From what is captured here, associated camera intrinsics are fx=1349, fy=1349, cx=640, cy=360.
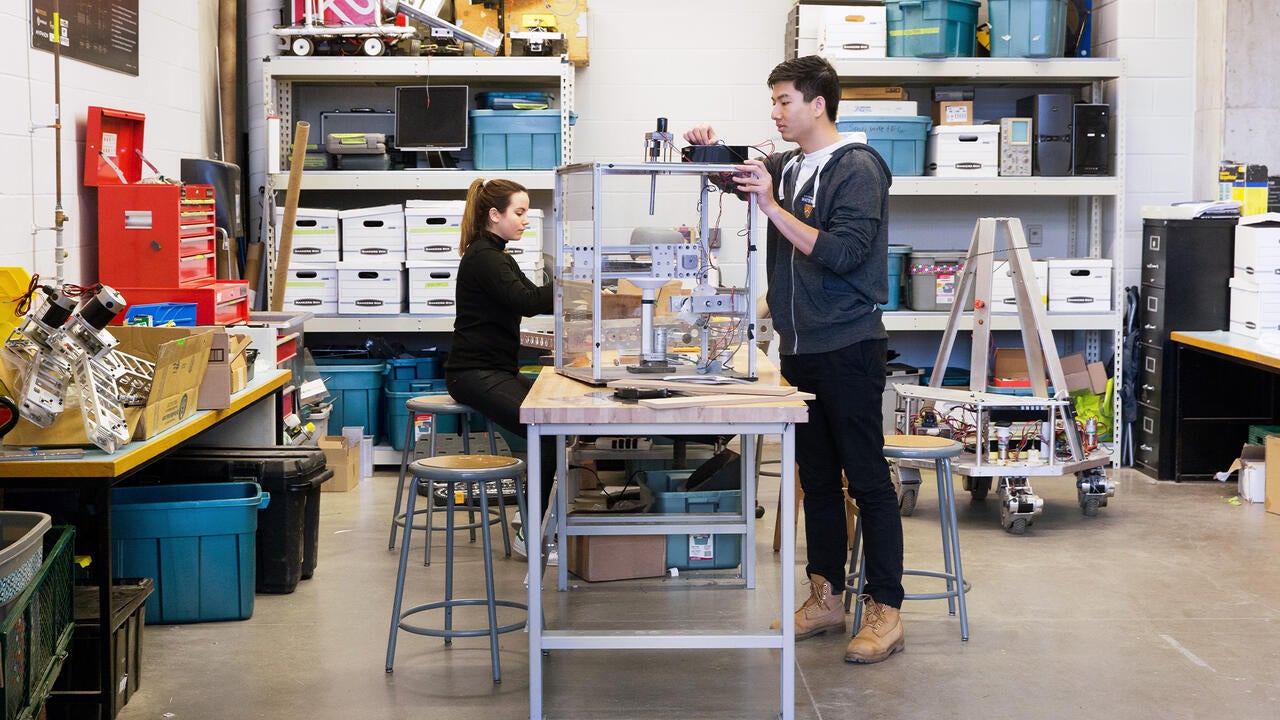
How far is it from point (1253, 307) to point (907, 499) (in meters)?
1.89

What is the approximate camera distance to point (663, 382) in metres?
3.38

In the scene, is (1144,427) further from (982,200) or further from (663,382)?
(663,382)

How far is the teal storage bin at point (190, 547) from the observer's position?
3941 millimetres

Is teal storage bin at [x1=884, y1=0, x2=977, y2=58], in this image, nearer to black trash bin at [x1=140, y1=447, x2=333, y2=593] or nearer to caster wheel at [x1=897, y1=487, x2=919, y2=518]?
caster wheel at [x1=897, y1=487, x2=919, y2=518]

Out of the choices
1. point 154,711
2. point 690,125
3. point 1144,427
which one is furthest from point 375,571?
point 1144,427

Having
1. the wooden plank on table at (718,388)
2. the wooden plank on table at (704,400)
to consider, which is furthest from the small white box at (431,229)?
the wooden plank on table at (704,400)

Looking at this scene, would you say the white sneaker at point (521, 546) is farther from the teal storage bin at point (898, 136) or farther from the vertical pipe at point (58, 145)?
the teal storage bin at point (898, 136)

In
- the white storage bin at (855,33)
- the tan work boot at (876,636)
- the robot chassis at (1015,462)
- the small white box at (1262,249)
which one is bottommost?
the tan work boot at (876,636)

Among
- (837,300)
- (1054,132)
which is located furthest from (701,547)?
(1054,132)

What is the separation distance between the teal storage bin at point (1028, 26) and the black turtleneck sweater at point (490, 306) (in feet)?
10.1

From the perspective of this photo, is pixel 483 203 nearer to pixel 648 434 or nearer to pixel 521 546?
pixel 521 546

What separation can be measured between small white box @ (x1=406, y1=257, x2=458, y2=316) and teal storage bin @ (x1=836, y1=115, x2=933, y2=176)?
202 cm

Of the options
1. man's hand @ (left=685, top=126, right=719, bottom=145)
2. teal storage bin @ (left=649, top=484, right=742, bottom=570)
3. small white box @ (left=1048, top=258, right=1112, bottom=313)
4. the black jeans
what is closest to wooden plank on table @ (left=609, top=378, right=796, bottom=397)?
the black jeans

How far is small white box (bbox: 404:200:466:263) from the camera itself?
640 cm
